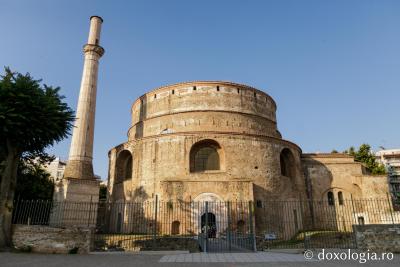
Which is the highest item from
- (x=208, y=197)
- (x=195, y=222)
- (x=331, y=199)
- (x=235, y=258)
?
(x=331, y=199)

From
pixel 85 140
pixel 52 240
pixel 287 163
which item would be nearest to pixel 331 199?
pixel 287 163

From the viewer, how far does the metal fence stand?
13.0 metres

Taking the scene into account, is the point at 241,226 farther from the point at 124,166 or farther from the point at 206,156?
the point at 124,166

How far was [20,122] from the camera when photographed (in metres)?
11.4

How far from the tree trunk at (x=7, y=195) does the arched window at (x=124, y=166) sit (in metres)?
11.0

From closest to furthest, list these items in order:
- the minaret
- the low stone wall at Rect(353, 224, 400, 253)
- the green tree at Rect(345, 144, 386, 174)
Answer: the low stone wall at Rect(353, 224, 400, 253) < the minaret < the green tree at Rect(345, 144, 386, 174)

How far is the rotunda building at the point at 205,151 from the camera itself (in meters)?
18.5

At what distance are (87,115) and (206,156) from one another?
817cm

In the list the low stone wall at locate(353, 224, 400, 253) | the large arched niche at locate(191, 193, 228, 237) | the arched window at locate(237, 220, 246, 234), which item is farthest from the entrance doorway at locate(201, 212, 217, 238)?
the low stone wall at locate(353, 224, 400, 253)

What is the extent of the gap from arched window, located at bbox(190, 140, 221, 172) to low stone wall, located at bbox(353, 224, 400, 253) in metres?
10.6

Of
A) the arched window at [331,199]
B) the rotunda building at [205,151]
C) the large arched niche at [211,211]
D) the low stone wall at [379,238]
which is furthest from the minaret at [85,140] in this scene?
the arched window at [331,199]

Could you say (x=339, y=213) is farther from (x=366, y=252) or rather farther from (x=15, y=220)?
(x=15, y=220)

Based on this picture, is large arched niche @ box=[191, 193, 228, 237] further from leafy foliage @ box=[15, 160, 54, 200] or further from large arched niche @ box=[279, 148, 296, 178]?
leafy foliage @ box=[15, 160, 54, 200]

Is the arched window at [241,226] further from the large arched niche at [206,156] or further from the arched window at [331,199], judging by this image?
the arched window at [331,199]
